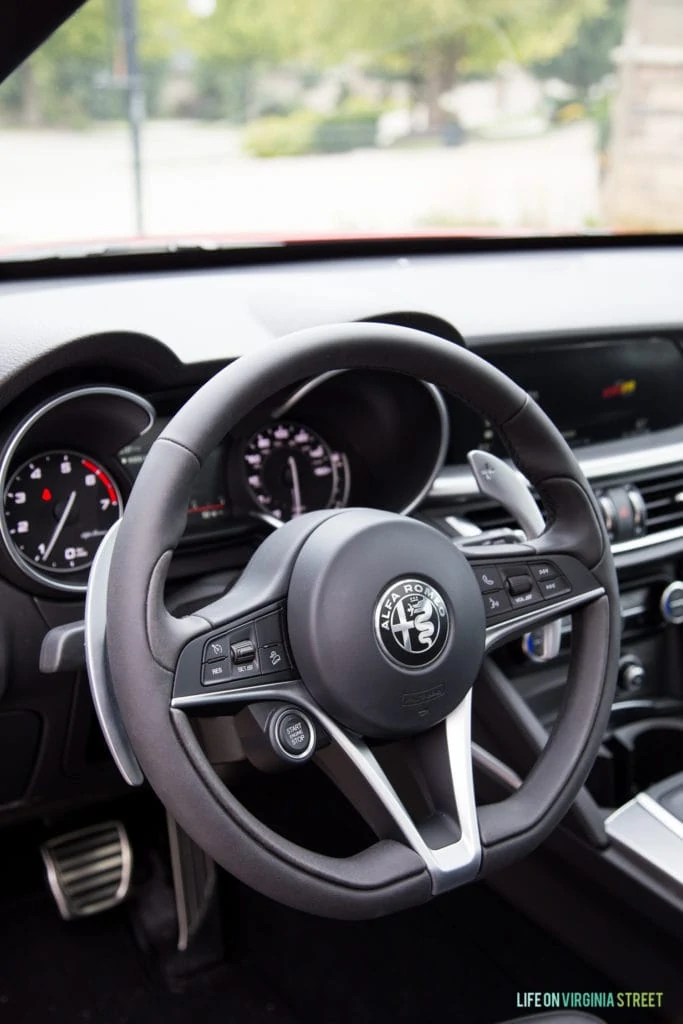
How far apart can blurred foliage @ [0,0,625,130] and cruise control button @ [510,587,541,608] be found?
581 centimetres

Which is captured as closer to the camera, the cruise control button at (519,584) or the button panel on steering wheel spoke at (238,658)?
the button panel on steering wheel spoke at (238,658)

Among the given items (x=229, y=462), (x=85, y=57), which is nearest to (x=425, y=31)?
(x=85, y=57)

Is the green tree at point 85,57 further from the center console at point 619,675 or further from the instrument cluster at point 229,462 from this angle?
the center console at point 619,675

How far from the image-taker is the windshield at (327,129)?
124 inches

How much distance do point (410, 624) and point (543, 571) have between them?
0.29 meters

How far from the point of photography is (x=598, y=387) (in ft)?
7.72

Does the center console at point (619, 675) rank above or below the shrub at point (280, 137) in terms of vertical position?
below

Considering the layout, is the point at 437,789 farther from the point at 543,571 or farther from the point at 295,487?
the point at 295,487

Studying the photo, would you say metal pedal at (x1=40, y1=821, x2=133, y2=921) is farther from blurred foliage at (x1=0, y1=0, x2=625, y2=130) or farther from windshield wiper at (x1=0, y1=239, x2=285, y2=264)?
blurred foliage at (x1=0, y1=0, x2=625, y2=130)

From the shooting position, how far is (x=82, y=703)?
183 centimetres

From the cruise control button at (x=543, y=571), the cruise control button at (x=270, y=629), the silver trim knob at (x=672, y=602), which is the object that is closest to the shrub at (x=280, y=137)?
the silver trim knob at (x=672, y=602)

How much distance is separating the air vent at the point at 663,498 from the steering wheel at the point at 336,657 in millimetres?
909

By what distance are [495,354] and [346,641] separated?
3.45 ft

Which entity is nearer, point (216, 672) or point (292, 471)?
point (216, 672)
